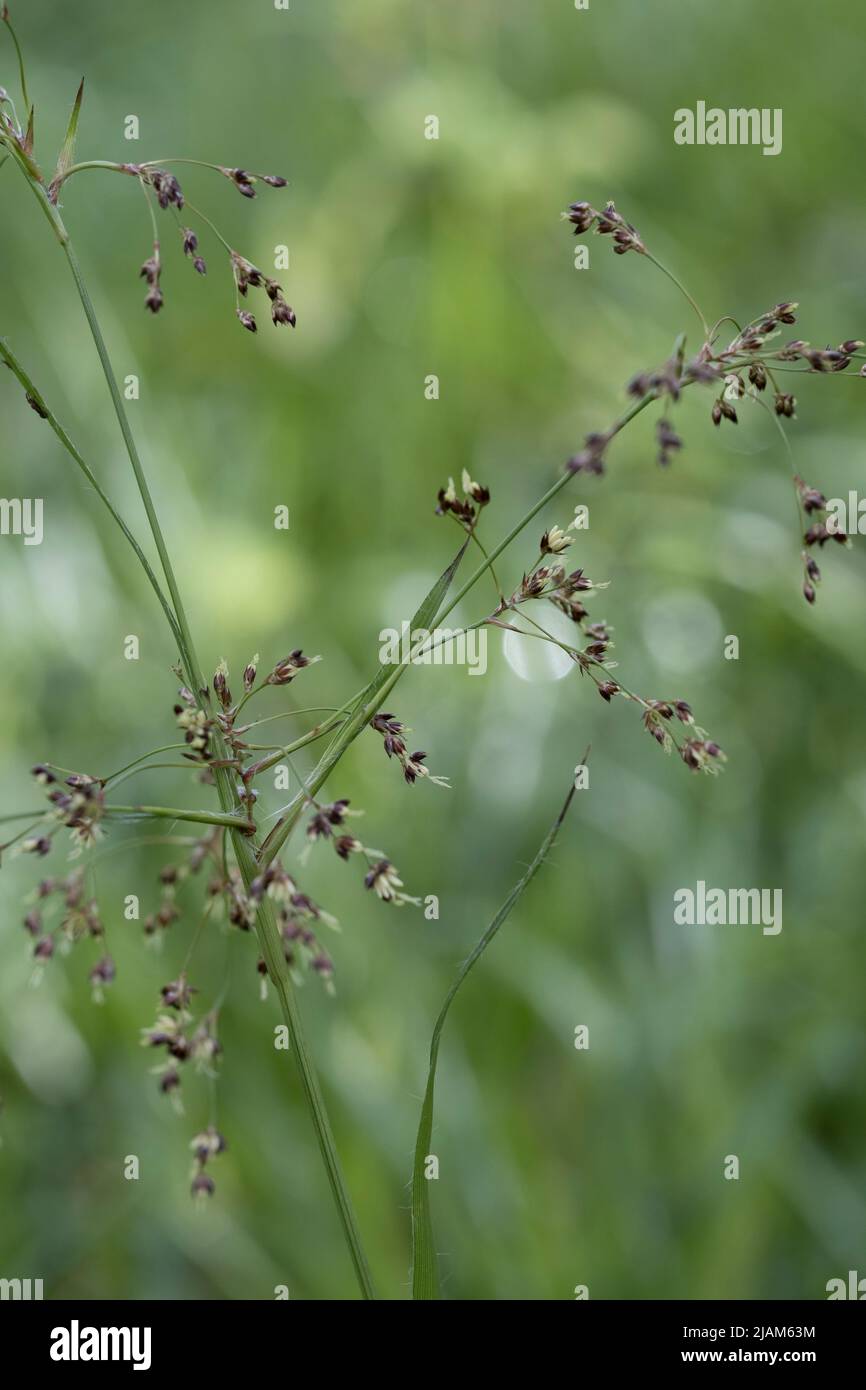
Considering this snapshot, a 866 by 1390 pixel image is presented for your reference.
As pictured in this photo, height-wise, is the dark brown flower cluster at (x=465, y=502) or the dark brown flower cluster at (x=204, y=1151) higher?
the dark brown flower cluster at (x=465, y=502)

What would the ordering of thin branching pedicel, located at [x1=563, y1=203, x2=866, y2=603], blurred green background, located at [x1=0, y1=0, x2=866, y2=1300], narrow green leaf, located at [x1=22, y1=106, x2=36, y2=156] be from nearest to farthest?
thin branching pedicel, located at [x1=563, y1=203, x2=866, y2=603] < narrow green leaf, located at [x1=22, y1=106, x2=36, y2=156] < blurred green background, located at [x1=0, y1=0, x2=866, y2=1300]

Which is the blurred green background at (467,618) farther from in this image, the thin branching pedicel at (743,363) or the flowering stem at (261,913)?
the thin branching pedicel at (743,363)

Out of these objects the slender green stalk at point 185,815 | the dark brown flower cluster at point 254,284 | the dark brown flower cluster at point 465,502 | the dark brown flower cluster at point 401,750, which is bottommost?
the slender green stalk at point 185,815

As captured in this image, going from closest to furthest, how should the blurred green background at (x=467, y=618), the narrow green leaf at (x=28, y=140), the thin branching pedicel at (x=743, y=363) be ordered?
the thin branching pedicel at (x=743, y=363) → the narrow green leaf at (x=28, y=140) → the blurred green background at (x=467, y=618)

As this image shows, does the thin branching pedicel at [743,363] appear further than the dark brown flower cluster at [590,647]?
No

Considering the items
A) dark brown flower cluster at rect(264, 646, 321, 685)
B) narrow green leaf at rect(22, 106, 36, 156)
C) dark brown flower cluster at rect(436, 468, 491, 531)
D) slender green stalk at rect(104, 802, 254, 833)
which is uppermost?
narrow green leaf at rect(22, 106, 36, 156)

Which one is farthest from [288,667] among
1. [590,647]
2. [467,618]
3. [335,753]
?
[467,618]

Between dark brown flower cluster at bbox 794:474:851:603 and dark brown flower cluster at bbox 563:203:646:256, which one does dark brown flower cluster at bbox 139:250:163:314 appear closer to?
dark brown flower cluster at bbox 563:203:646:256

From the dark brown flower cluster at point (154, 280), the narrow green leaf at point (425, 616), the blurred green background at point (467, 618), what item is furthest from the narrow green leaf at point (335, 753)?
the blurred green background at point (467, 618)

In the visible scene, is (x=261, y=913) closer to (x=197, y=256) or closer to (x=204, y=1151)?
(x=204, y=1151)

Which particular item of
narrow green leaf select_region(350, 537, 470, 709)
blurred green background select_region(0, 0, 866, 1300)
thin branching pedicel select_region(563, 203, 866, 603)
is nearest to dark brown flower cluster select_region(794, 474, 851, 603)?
thin branching pedicel select_region(563, 203, 866, 603)
